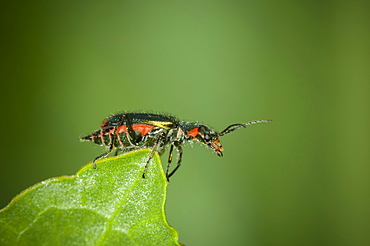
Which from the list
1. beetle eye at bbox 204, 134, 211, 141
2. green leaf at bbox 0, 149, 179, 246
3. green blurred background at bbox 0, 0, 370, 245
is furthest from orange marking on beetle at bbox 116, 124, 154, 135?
green leaf at bbox 0, 149, 179, 246

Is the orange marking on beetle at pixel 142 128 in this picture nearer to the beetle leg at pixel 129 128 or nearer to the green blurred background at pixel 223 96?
the beetle leg at pixel 129 128

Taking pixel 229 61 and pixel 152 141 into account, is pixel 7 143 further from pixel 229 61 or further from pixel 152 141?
pixel 229 61

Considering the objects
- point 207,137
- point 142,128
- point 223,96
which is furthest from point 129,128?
point 223,96

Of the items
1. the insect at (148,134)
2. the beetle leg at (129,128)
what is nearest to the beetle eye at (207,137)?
the insect at (148,134)

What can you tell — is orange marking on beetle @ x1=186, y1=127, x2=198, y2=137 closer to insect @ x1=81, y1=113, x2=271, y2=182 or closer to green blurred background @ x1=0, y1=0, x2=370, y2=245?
insect @ x1=81, y1=113, x2=271, y2=182

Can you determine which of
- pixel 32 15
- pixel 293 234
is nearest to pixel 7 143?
pixel 32 15

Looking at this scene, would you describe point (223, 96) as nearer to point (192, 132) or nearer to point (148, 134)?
point (192, 132)
